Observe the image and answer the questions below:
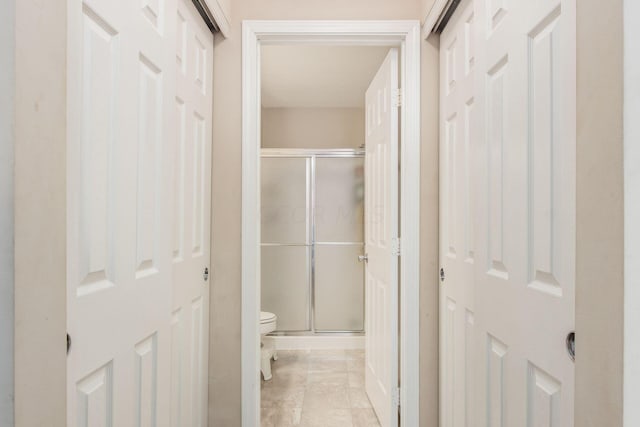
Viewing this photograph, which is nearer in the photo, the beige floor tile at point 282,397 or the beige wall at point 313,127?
the beige floor tile at point 282,397

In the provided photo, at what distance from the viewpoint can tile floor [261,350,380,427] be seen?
2.53m

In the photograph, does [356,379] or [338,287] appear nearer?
[356,379]

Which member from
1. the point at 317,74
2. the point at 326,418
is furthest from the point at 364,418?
the point at 317,74

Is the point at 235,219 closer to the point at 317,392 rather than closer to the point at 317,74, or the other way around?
the point at 317,392

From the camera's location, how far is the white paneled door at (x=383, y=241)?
7.05 feet

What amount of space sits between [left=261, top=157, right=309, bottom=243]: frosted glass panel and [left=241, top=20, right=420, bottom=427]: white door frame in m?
1.92

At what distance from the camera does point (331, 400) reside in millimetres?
2783

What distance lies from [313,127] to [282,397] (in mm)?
2664

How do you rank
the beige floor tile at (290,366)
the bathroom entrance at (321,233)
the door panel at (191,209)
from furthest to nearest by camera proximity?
the beige floor tile at (290,366)
the bathroom entrance at (321,233)
the door panel at (191,209)

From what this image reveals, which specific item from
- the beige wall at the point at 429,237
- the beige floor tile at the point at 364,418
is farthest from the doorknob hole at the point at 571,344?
the beige floor tile at the point at 364,418

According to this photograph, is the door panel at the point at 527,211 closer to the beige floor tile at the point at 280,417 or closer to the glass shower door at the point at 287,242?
the beige floor tile at the point at 280,417

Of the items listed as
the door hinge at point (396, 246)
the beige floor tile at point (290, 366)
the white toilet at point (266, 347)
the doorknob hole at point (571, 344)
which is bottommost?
the beige floor tile at point (290, 366)

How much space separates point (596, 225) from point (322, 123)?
13.1ft

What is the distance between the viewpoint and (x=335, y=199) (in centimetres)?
399
